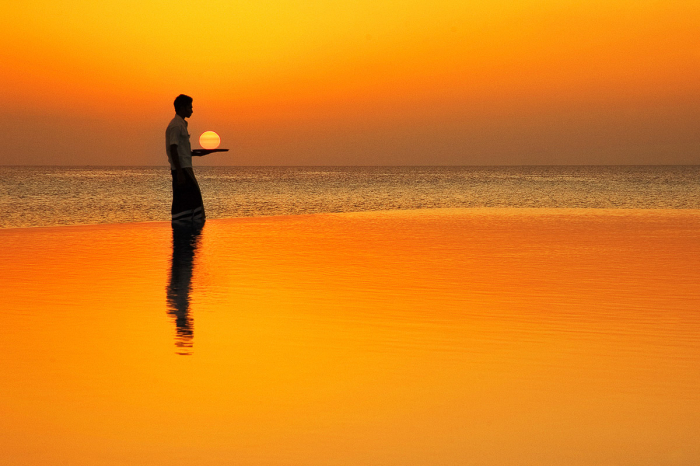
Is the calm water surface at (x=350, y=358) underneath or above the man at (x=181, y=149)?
underneath

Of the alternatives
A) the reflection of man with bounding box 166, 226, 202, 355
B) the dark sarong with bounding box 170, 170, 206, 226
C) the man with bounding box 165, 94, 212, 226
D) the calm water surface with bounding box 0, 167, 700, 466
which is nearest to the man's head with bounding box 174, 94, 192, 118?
the man with bounding box 165, 94, 212, 226

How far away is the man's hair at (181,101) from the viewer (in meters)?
14.2

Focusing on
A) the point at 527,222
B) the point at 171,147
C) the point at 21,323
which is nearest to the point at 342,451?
the point at 21,323

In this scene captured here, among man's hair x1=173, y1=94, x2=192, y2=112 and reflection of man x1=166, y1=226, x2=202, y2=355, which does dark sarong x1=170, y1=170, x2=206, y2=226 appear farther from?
reflection of man x1=166, y1=226, x2=202, y2=355

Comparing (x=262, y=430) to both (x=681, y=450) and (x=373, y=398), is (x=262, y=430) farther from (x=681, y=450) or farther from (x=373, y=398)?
(x=681, y=450)

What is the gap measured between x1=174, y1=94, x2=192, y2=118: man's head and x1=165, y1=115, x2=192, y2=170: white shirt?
9cm

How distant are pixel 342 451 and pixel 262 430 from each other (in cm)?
41

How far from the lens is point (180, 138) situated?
14.2 metres

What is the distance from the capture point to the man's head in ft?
46.7

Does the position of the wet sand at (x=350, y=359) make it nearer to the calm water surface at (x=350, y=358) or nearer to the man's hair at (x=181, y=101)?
the calm water surface at (x=350, y=358)

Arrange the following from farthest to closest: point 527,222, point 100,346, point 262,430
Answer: point 527,222 → point 100,346 → point 262,430

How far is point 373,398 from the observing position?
4039 mm

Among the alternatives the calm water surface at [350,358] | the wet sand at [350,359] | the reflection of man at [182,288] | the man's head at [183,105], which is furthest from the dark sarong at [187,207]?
the wet sand at [350,359]

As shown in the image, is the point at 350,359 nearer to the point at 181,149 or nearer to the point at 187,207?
the point at 181,149
